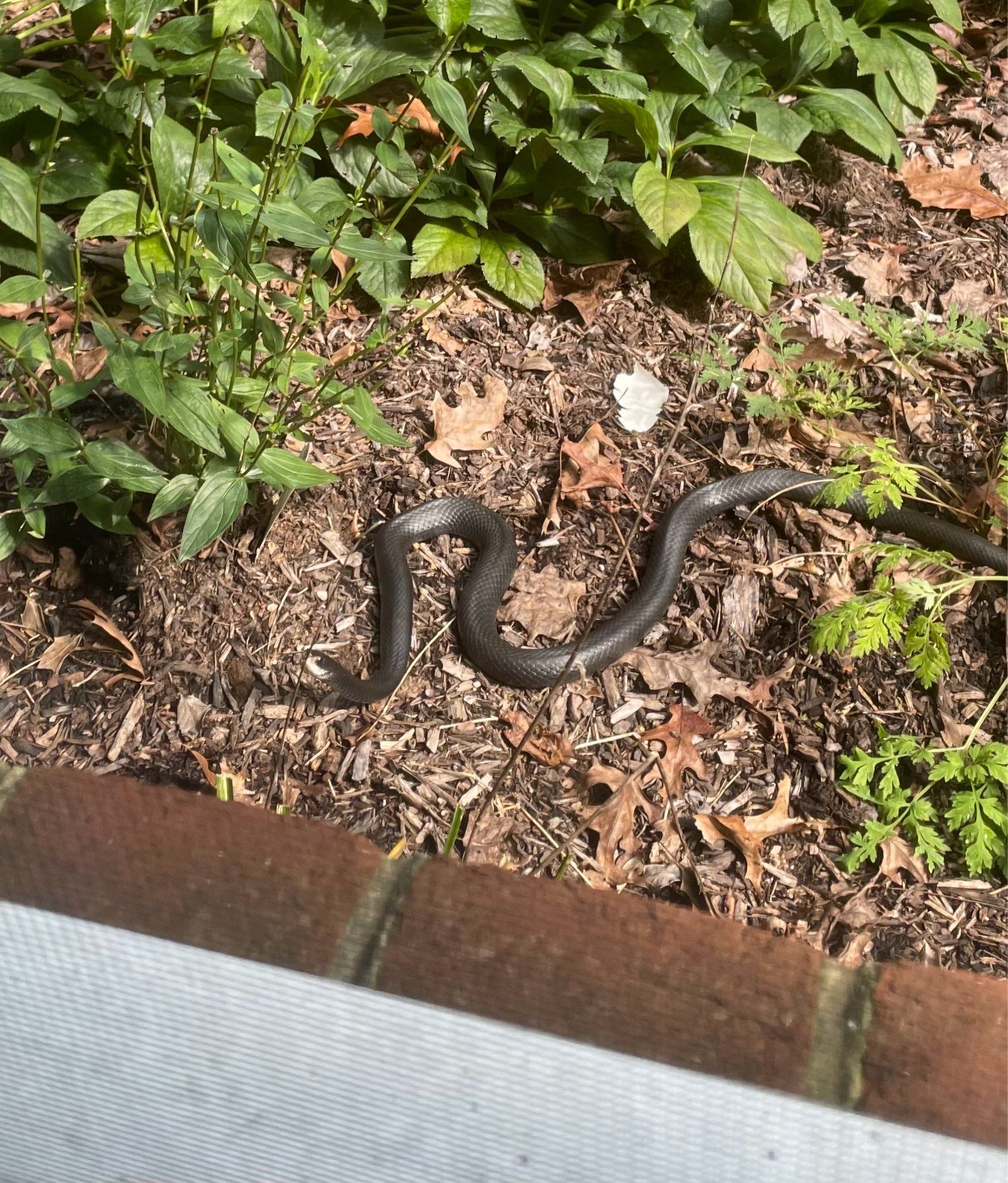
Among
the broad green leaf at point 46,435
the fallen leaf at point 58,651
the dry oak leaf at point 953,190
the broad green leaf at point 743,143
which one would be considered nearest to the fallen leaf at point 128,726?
the fallen leaf at point 58,651

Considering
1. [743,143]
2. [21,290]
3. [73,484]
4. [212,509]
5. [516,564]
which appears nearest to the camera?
[21,290]

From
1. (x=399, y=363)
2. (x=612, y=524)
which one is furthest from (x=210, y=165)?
(x=612, y=524)

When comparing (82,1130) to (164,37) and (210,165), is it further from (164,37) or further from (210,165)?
(164,37)

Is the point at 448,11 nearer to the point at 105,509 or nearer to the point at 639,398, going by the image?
the point at 639,398

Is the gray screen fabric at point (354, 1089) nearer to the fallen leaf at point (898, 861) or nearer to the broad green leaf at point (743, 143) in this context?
the fallen leaf at point (898, 861)

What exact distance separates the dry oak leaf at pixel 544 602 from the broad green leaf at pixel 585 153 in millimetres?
1276

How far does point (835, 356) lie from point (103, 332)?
2.34 meters

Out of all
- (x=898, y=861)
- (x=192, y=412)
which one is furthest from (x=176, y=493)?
(x=898, y=861)

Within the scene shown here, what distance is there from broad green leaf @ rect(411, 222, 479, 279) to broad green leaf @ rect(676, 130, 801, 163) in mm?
781

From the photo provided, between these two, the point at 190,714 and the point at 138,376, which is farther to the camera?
the point at 190,714

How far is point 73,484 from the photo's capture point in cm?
223

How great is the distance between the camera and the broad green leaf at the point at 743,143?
10.4ft

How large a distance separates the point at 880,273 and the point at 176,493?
2.72 meters

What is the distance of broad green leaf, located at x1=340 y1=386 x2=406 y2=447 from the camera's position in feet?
6.88
